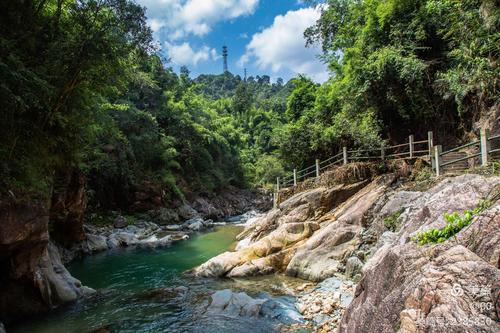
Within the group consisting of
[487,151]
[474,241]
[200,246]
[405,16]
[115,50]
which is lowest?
[200,246]

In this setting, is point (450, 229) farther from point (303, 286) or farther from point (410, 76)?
point (410, 76)

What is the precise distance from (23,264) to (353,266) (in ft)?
27.6

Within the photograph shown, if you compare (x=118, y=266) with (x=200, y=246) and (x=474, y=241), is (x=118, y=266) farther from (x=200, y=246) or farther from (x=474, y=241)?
(x=474, y=241)

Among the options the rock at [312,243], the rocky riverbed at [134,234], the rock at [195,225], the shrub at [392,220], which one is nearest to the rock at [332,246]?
the rock at [312,243]

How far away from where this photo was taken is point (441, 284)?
2986 millimetres

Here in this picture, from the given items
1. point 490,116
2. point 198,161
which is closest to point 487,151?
point 490,116

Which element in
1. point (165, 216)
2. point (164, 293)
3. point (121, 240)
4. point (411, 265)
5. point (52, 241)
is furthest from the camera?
point (165, 216)

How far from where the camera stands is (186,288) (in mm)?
9977

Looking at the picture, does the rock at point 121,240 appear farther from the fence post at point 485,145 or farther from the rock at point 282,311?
the fence post at point 485,145

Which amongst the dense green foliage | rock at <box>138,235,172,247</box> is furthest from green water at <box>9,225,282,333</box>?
the dense green foliage

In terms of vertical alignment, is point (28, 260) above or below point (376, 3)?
below

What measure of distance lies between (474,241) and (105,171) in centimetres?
2490

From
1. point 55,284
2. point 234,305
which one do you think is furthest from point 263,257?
point 55,284

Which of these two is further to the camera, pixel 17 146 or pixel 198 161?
pixel 198 161
